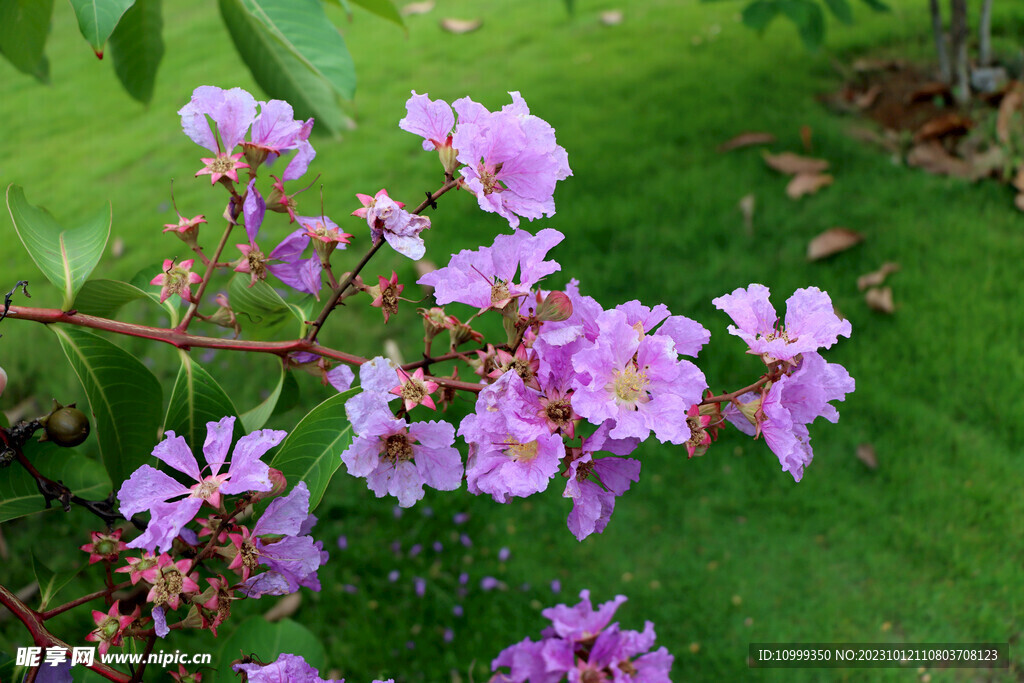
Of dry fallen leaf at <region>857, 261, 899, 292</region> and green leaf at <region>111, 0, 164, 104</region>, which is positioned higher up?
green leaf at <region>111, 0, 164, 104</region>

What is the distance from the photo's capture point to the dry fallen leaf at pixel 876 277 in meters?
2.61

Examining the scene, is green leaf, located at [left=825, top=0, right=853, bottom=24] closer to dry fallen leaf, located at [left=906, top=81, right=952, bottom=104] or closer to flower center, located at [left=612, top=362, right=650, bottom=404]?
dry fallen leaf, located at [left=906, top=81, right=952, bottom=104]

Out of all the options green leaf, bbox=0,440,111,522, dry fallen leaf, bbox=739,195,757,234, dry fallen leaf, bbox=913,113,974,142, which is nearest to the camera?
green leaf, bbox=0,440,111,522

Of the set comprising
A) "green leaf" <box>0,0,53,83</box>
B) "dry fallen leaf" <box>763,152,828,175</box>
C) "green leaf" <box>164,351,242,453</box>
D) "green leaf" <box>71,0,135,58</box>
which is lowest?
"dry fallen leaf" <box>763,152,828,175</box>

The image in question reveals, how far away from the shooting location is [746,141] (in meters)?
3.20

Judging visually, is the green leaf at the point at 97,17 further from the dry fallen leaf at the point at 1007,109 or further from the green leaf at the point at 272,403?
the dry fallen leaf at the point at 1007,109

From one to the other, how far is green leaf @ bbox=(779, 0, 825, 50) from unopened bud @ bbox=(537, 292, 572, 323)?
2283 mm

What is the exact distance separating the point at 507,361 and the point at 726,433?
172 cm

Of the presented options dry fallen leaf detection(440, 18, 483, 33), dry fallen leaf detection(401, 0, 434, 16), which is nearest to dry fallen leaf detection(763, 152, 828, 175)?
dry fallen leaf detection(440, 18, 483, 33)

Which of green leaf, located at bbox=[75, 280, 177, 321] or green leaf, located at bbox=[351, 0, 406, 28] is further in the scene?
green leaf, located at bbox=[351, 0, 406, 28]

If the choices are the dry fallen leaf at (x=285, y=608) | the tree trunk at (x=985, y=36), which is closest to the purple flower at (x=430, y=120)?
the dry fallen leaf at (x=285, y=608)

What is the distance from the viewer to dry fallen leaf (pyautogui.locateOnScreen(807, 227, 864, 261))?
271 centimetres

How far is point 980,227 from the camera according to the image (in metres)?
2.71

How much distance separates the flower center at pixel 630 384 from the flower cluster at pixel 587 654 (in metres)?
0.40
